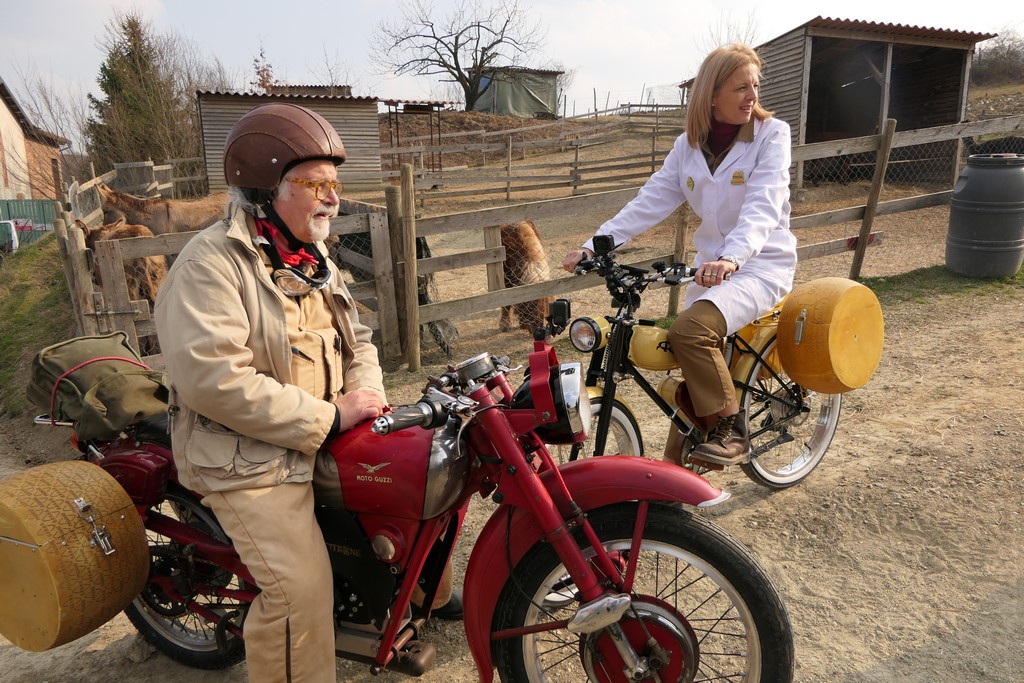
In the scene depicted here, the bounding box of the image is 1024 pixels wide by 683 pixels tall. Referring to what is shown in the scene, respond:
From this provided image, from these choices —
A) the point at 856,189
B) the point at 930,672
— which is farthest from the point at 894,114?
the point at 930,672

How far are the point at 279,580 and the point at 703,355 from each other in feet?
6.52

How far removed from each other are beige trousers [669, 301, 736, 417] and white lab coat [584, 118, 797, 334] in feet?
0.27

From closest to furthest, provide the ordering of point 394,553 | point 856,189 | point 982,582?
point 394,553 → point 982,582 → point 856,189

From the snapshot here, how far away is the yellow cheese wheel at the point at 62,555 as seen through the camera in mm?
2023

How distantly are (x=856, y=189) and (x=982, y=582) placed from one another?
1474 centimetres

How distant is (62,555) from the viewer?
2.03m

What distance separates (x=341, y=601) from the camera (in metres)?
2.14

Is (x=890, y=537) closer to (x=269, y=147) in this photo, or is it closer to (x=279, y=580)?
(x=279, y=580)

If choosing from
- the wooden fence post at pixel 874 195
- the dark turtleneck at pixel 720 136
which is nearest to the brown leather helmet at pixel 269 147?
the dark turtleneck at pixel 720 136

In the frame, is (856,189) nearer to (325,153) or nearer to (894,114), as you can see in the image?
(894,114)

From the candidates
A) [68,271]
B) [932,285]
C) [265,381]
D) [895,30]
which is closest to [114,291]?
[68,271]

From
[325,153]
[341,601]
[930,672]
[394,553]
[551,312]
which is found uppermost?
[325,153]

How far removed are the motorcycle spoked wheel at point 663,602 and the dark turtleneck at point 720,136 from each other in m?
2.06

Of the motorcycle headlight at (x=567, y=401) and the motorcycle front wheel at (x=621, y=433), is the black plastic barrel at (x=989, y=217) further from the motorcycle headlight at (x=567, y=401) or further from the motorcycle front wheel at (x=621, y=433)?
the motorcycle headlight at (x=567, y=401)
